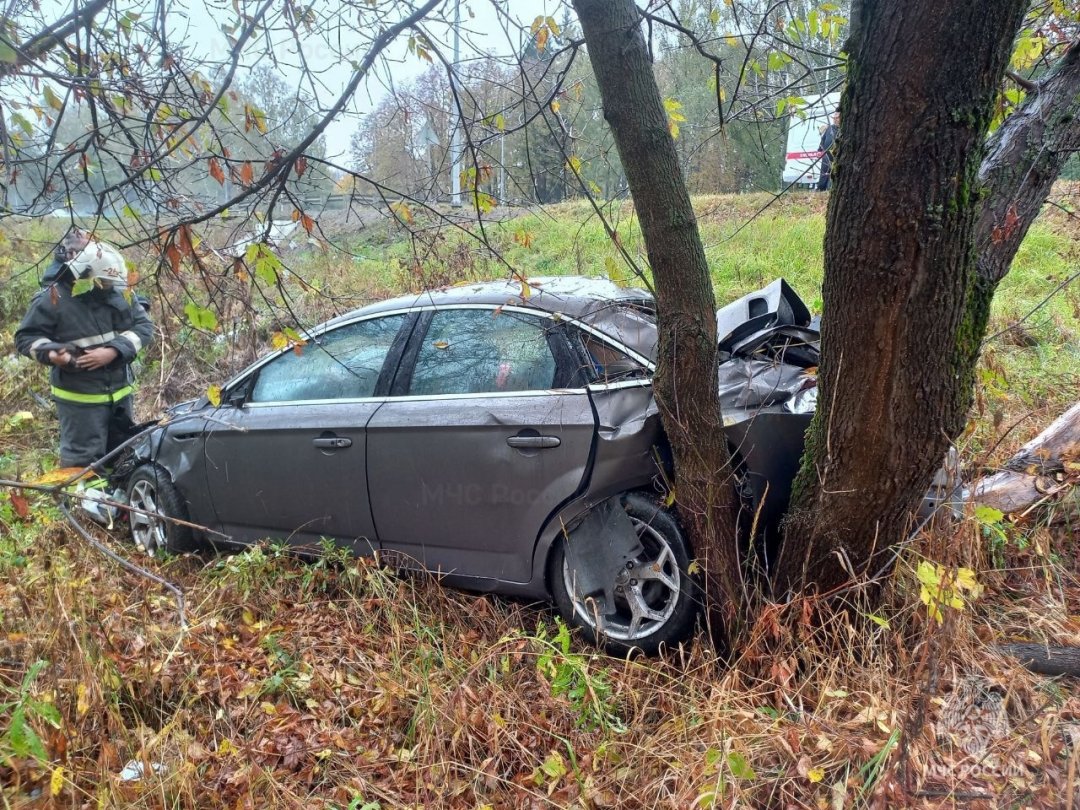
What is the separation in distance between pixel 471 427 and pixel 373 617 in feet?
2.99

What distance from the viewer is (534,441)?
8.83ft

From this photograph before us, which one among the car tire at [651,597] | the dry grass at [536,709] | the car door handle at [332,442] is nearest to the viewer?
the dry grass at [536,709]

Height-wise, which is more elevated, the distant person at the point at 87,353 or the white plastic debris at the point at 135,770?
the distant person at the point at 87,353

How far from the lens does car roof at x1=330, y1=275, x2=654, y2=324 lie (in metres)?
2.85

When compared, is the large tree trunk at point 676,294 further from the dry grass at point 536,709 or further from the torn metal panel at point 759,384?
the dry grass at point 536,709

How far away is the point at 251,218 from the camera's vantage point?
2.66 m

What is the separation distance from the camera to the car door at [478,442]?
2695 millimetres

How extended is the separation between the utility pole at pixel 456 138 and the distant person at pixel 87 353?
222cm

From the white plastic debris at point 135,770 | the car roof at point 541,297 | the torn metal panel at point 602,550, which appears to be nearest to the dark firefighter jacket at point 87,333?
the car roof at point 541,297

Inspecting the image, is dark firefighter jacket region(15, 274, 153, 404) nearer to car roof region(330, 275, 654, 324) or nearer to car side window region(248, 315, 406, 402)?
car side window region(248, 315, 406, 402)

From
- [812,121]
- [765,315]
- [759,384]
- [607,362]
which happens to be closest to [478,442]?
[607,362]

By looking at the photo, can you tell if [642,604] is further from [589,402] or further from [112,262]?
[112,262]

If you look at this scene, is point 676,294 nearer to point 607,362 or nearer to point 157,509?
point 607,362

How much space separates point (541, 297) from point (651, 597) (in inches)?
50.3
